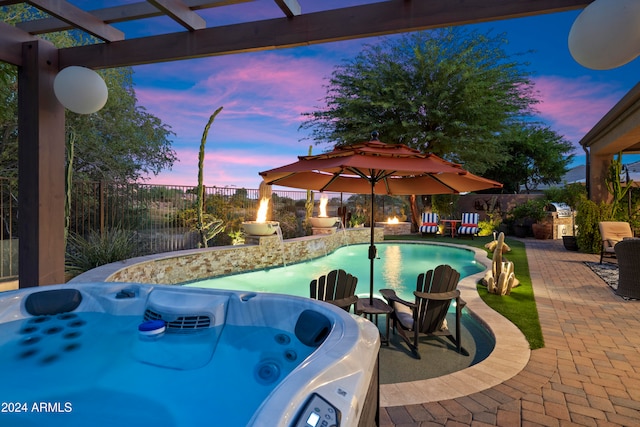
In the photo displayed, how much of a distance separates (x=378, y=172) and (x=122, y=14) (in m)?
3.00

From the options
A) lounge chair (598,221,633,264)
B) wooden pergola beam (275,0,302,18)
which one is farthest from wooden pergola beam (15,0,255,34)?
lounge chair (598,221,633,264)

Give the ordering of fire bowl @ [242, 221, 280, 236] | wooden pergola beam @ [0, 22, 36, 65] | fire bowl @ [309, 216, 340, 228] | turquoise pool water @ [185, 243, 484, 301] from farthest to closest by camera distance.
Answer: fire bowl @ [309, 216, 340, 228], fire bowl @ [242, 221, 280, 236], turquoise pool water @ [185, 243, 484, 301], wooden pergola beam @ [0, 22, 36, 65]

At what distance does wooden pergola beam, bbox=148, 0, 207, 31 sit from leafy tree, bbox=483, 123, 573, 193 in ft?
70.4

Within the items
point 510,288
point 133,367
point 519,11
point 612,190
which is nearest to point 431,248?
point 612,190

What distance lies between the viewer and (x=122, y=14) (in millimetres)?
3314

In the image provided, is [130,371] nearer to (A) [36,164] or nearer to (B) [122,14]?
(A) [36,164]

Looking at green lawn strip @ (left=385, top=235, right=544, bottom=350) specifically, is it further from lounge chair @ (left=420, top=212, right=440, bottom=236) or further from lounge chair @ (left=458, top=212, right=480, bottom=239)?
lounge chair @ (left=420, top=212, right=440, bottom=236)

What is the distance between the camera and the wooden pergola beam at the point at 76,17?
2.96 meters

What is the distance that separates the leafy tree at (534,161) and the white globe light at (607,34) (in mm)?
21112

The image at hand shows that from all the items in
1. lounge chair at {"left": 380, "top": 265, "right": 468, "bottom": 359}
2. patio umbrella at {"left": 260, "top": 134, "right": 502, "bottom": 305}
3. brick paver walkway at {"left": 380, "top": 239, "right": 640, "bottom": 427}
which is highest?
patio umbrella at {"left": 260, "top": 134, "right": 502, "bottom": 305}

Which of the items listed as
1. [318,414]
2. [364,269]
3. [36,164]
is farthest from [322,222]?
[318,414]

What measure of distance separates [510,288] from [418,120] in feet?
31.2

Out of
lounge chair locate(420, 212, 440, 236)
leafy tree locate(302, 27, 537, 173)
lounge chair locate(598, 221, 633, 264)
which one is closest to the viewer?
lounge chair locate(598, 221, 633, 264)

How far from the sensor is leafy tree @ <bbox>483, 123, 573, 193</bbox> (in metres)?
21.9
